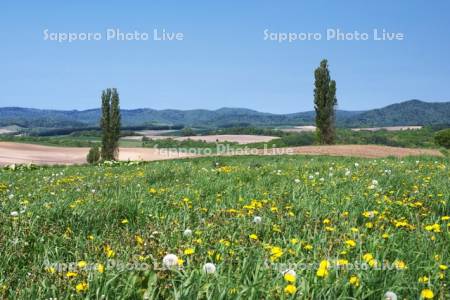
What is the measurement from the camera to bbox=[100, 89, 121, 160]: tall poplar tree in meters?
55.8

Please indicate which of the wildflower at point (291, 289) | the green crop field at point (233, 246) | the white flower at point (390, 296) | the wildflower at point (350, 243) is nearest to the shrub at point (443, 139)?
the green crop field at point (233, 246)

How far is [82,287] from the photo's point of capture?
2930 mm

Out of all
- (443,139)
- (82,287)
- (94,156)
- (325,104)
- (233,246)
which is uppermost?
(325,104)

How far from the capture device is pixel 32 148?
255 feet

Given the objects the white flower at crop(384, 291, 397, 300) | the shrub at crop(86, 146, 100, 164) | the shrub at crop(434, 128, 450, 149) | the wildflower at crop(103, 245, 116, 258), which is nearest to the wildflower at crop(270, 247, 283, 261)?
the white flower at crop(384, 291, 397, 300)

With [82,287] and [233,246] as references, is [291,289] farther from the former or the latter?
[233,246]

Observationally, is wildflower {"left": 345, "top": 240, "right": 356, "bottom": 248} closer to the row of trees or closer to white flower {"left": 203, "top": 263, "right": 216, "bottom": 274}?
white flower {"left": 203, "top": 263, "right": 216, "bottom": 274}

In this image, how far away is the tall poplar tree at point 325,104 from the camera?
52.7 meters

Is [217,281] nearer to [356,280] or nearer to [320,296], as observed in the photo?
[320,296]

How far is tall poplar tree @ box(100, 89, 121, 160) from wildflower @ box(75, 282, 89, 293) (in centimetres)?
5410

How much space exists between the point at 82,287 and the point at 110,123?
5450 cm

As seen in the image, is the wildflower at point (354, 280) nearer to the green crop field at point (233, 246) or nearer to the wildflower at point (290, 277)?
the green crop field at point (233, 246)

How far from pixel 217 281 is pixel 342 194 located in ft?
14.9

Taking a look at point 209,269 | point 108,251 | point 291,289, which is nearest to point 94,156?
point 108,251
